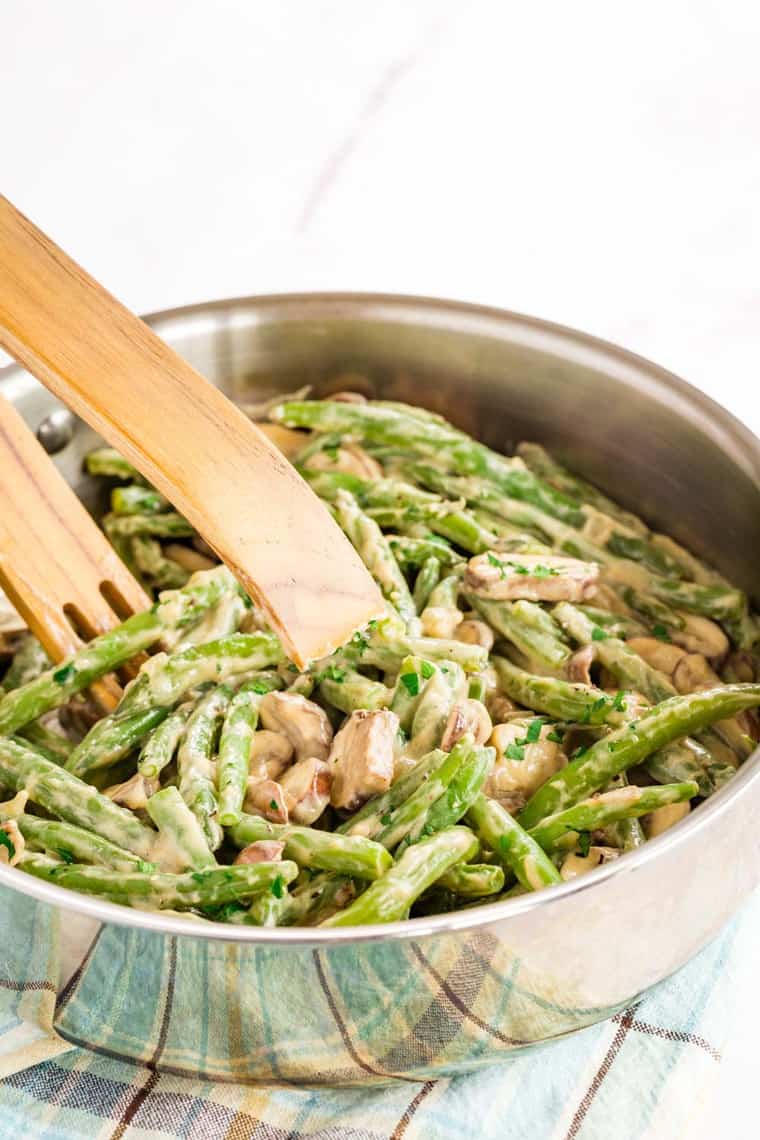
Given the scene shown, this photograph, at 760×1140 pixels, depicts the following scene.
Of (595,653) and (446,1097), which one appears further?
(595,653)

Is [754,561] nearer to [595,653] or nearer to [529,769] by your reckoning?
[595,653]

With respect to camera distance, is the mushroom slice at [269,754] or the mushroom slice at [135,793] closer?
the mushroom slice at [135,793]

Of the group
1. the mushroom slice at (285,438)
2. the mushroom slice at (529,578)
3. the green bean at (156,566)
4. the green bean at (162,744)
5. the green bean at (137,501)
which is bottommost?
the green bean at (162,744)

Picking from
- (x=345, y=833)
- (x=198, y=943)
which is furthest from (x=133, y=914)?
(x=345, y=833)

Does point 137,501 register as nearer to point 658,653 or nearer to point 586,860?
point 658,653

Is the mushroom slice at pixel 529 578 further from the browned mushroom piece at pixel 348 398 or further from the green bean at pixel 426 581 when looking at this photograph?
the browned mushroom piece at pixel 348 398

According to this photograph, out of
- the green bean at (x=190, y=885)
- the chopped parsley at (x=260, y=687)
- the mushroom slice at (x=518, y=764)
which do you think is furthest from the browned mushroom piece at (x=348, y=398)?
the green bean at (x=190, y=885)
